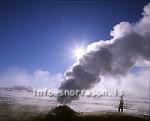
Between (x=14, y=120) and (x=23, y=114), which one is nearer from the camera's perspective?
(x=14, y=120)

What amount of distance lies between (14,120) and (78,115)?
580cm

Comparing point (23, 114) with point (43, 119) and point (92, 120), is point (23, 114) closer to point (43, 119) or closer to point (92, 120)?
point (43, 119)

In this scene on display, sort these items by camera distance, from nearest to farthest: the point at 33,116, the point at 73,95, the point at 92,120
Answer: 1. the point at 92,120
2. the point at 33,116
3. the point at 73,95

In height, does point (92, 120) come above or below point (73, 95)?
below

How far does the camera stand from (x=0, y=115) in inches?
916

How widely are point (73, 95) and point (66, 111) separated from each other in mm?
5765

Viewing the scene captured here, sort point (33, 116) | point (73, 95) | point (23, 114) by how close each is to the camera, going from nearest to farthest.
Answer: point (33, 116)
point (23, 114)
point (73, 95)

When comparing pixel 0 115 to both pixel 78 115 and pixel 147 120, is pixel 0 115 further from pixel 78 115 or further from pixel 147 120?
pixel 147 120

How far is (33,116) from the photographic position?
70.7 ft

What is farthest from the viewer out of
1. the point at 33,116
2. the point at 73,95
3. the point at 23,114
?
the point at 73,95

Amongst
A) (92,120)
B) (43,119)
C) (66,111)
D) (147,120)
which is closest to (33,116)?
(43,119)

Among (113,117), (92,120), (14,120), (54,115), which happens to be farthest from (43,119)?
(113,117)

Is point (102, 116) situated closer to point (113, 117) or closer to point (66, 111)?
point (113, 117)

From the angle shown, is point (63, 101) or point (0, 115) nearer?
point (0, 115)
